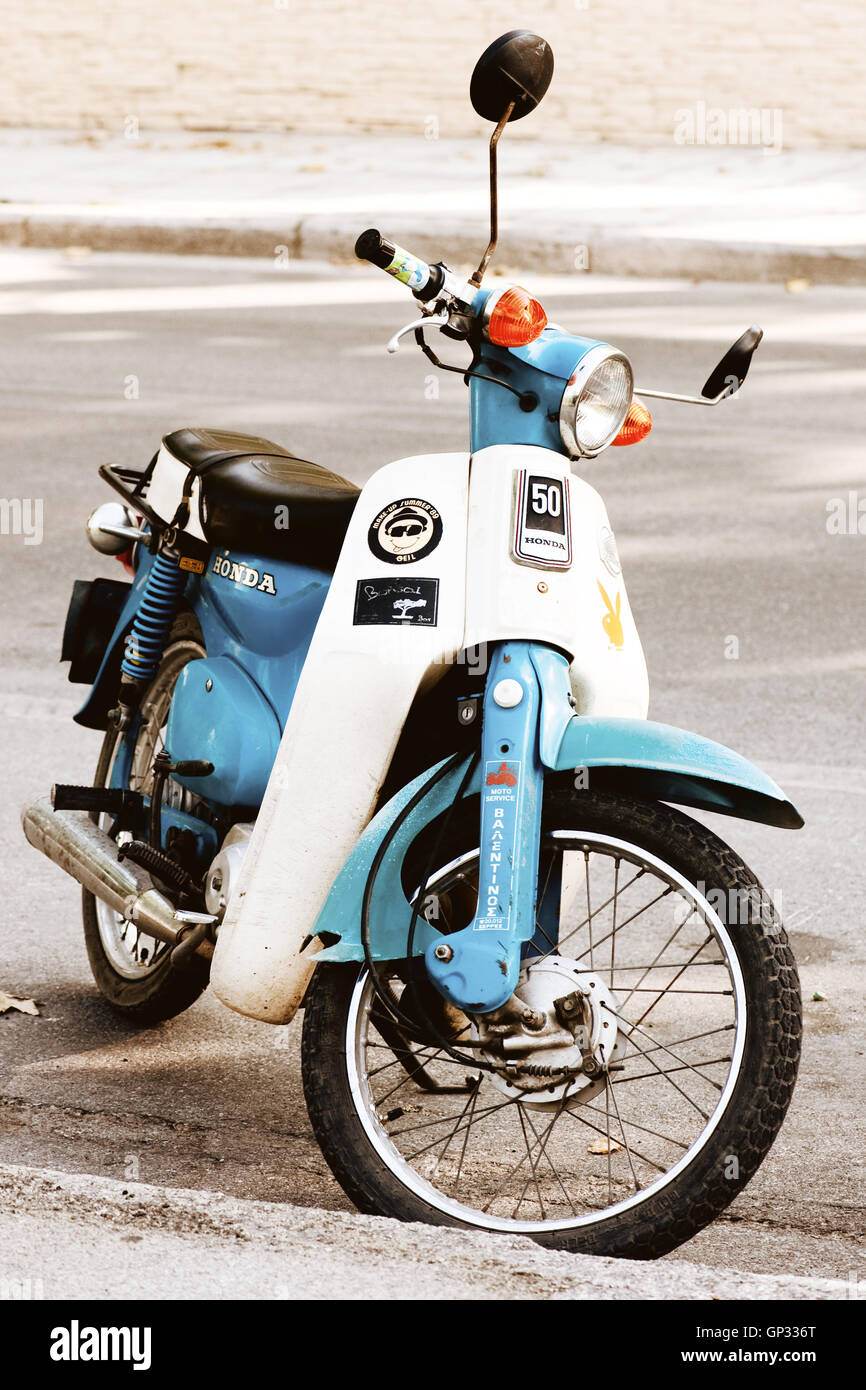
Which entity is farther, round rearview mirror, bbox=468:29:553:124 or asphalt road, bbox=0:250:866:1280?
asphalt road, bbox=0:250:866:1280

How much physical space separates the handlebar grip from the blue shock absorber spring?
1022mm

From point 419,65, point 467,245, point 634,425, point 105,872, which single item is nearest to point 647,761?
point 634,425

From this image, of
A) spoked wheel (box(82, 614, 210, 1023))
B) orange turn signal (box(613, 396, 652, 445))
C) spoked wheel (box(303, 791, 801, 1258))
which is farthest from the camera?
spoked wheel (box(82, 614, 210, 1023))

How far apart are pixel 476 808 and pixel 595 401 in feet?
2.33

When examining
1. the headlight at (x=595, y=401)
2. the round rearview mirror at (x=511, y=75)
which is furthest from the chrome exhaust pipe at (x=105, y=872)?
the round rearview mirror at (x=511, y=75)

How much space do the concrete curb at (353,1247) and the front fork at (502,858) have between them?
383mm

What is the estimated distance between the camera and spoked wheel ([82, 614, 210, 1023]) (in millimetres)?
3906

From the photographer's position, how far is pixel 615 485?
328 inches

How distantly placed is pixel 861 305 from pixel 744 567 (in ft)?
18.8

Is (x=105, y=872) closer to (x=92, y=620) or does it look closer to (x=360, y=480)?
(x=92, y=620)

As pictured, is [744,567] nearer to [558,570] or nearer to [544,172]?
[558,570]

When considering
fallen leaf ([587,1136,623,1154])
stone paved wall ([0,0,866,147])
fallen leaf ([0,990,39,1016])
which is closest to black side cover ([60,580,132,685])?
fallen leaf ([0,990,39,1016])

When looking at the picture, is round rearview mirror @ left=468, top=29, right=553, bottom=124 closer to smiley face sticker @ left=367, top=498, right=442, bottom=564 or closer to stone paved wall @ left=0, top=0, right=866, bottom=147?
smiley face sticker @ left=367, top=498, right=442, bottom=564

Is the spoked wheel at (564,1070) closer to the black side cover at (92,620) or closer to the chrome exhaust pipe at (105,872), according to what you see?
the chrome exhaust pipe at (105,872)
